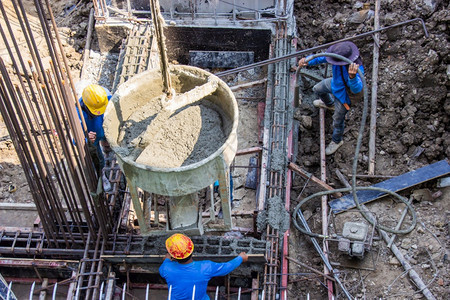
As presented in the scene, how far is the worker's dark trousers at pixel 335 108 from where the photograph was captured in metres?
6.77

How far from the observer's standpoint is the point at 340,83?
21.3ft

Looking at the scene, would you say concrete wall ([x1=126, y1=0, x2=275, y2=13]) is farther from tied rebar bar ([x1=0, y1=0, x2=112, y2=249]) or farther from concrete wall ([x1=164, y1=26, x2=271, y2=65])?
tied rebar bar ([x1=0, y1=0, x2=112, y2=249])

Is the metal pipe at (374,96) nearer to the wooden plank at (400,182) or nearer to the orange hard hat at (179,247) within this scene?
the wooden plank at (400,182)

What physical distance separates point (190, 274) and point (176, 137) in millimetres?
1483

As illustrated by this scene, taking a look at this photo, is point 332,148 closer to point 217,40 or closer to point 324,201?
point 324,201

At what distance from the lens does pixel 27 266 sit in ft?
19.1

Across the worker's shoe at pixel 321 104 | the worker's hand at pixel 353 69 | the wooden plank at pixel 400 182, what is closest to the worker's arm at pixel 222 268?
the wooden plank at pixel 400 182

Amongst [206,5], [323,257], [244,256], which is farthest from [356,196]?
[206,5]

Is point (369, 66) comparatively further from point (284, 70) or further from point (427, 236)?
point (427, 236)

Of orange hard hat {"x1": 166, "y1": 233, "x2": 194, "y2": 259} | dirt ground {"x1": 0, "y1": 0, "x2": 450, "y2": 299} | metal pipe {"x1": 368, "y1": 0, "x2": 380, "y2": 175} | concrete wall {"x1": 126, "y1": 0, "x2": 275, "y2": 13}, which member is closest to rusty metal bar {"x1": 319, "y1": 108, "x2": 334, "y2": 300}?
dirt ground {"x1": 0, "y1": 0, "x2": 450, "y2": 299}

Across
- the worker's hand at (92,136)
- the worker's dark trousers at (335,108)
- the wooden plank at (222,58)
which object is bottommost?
the worker's hand at (92,136)

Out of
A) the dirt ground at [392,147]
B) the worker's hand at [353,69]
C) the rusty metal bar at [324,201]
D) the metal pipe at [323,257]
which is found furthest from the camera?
the worker's hand at [353,69]

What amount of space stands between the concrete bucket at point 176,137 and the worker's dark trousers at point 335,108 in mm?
2137

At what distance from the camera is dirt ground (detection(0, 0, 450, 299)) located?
5793 millimetres
